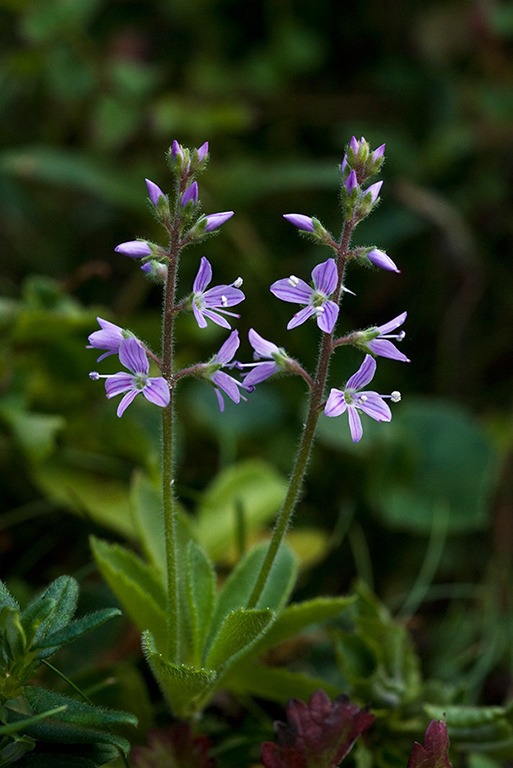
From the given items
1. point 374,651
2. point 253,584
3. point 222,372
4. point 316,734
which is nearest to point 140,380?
point 222,372

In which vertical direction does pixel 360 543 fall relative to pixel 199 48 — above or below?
below

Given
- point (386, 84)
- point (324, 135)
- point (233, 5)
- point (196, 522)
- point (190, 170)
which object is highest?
point (233, 5)

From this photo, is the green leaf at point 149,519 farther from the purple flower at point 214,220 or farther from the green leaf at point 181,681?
the purple flower at point 214,220

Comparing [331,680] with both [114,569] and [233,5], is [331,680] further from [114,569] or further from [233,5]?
[233,5]

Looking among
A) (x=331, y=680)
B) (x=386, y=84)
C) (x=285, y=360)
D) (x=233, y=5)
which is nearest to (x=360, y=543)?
(x=331, y=680)

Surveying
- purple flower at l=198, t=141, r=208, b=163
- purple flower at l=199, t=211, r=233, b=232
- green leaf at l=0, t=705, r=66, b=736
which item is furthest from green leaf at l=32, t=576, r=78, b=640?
purple flower at l=198, t=141, r=208, b=163

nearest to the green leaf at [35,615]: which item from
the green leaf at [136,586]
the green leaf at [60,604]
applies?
the green leaf at [60,604]
